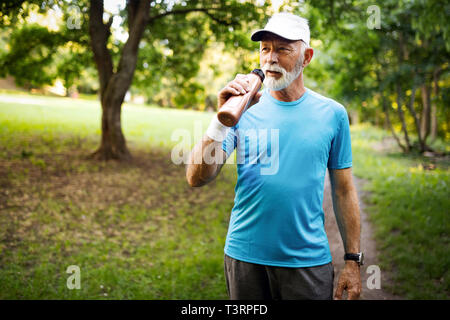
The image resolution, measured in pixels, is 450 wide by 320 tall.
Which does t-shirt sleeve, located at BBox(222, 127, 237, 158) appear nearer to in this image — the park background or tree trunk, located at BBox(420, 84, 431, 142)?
the park background

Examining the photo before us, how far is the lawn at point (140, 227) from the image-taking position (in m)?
5.38

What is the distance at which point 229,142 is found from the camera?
2145mm

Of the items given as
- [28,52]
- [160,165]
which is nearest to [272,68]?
[160,165]

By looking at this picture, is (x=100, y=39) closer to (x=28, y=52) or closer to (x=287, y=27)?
(x=28, y=52)

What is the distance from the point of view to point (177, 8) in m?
10.6

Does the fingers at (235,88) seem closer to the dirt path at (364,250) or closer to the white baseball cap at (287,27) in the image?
the white baseball cap at (287,27)

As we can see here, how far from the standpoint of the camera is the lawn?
538cm

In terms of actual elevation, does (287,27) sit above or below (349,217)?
above

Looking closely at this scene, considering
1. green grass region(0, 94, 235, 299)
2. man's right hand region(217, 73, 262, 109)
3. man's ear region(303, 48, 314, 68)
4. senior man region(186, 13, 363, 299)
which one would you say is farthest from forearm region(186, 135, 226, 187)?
green grass region(0, 94, 235, 299)

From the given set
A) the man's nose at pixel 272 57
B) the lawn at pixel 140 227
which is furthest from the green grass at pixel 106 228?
the man's nose at pixel 272 57

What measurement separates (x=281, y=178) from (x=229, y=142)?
0.36 metres

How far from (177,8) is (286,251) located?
9.94 meters
